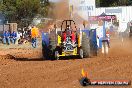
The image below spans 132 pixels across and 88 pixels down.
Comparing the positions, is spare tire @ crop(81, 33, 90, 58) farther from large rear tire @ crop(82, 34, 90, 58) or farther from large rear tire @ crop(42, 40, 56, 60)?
large rear tire @ crop(42, 40, 56, 60)

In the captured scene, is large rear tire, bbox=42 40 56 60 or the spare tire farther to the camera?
the spare tire

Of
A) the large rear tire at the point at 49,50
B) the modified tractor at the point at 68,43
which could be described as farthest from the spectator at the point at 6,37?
the modified tractor at the point at 68,43

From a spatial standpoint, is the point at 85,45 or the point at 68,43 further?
the point at 85,45

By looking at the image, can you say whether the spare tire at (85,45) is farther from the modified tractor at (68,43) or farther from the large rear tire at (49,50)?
the large rear tire at (49,50)

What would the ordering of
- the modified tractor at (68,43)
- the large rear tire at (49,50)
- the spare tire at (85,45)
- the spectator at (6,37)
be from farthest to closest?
the spectator at (6,37) → the spare tire at (85,45) → the large rear tire at (49,50) → the modified tractor at (68,43)

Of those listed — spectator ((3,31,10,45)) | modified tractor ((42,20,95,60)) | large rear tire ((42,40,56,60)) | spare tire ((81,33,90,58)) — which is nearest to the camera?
modified tractor ((42,20,95,60))

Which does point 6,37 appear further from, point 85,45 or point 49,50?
point 85,45

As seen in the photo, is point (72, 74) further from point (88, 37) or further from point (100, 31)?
point (100, 31)

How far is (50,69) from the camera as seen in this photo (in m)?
15.9

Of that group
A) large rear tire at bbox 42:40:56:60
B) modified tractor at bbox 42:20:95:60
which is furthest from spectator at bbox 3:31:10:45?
modified tractor at bbox 42:20:95:60

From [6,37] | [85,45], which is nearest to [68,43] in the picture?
[85,45]

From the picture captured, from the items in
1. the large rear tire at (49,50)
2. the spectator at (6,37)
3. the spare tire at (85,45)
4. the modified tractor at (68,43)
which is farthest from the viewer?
the spectator at (6,37)

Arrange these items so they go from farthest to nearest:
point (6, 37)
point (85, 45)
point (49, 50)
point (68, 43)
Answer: point (6, 37) < point (49, 50) < point (85, 45) < point (68, 43)

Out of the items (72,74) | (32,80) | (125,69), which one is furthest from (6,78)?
(125,69)
